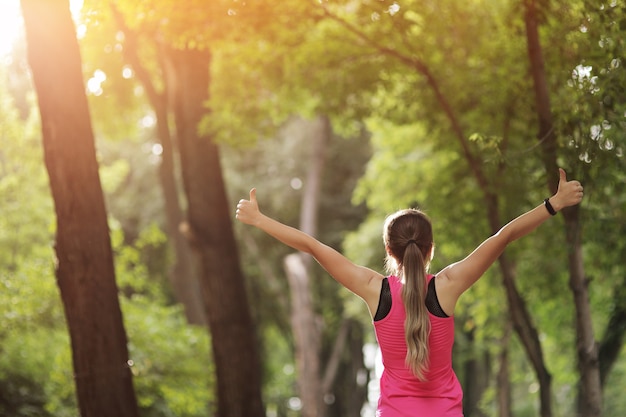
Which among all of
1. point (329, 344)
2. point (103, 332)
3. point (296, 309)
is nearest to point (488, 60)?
point (103, 332)

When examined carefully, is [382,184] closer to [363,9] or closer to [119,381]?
[363,9]

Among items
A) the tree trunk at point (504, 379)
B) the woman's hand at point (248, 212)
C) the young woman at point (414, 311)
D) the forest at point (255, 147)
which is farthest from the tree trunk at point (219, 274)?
the young woman at point (414, 311)

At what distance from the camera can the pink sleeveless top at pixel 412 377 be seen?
173 inches

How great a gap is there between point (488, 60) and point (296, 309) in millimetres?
11364

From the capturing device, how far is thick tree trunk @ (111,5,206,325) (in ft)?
55.2

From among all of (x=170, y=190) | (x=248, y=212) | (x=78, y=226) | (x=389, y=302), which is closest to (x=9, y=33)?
(x=170, y=190)

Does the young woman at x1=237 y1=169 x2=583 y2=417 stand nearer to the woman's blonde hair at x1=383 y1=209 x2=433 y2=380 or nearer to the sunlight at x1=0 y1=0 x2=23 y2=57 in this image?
the woman's blonde hair at x1=383 y1=209 x2=433 y2=380

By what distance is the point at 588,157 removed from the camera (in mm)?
8031

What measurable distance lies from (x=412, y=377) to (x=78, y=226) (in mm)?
3961

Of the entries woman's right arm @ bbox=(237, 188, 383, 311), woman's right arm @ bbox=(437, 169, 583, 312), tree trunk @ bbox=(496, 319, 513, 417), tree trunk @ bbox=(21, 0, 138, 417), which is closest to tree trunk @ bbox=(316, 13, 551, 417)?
tree trunk @ bbox=(21, 0, 138, 417)

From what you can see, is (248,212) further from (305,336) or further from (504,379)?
(305,336)

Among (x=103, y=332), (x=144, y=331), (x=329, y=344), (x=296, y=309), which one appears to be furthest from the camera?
(x=329, y=344)

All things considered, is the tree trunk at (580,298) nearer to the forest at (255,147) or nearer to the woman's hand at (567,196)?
the forest at (255,147)

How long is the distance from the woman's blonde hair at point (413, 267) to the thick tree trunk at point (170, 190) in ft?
32.9
